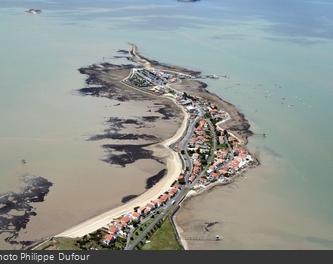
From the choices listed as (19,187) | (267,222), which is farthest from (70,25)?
(267,222)

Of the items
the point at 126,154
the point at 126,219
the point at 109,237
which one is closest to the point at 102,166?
the point at 126,154

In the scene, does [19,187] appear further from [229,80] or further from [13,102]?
[229,80]

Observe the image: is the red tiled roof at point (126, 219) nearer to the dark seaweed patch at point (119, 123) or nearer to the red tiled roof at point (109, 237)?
the red tiled roof at point (109, 237)

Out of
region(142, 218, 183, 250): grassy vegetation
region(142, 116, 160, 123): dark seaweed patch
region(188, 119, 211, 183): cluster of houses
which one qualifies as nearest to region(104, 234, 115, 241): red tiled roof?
region(142, 218, 183, 250): grassy vegetation

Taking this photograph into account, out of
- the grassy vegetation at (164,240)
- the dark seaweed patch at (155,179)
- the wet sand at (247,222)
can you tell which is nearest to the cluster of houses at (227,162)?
the wet sand at (247,222)

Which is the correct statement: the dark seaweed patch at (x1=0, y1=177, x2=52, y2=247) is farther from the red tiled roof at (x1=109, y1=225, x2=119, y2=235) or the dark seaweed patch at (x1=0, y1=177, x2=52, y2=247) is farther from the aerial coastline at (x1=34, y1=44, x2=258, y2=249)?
the red tiled roof at (x1=109, y1=225, x2=119, y2=235)

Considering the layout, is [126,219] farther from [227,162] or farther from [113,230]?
[227,162]
